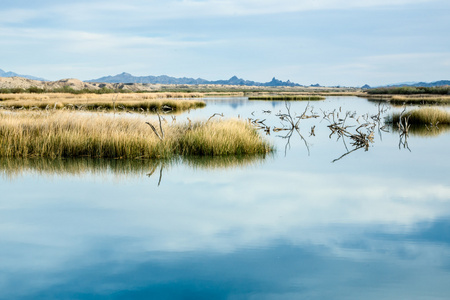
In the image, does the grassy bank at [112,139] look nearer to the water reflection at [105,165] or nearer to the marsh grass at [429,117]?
the water reflection at [105,165]

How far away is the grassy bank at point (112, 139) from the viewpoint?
14117 mm

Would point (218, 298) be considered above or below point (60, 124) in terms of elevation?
below

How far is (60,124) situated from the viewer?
49.4ft

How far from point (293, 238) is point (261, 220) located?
1.03m

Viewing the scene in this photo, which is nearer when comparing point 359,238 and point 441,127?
point 359,238

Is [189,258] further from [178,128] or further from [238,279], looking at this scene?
[178,128]

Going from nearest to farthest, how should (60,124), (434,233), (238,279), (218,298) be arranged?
(218,298) < (238,279) < (434,233) < (60,124)

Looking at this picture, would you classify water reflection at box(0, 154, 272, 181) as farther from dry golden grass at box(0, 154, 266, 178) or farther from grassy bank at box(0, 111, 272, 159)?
grassy bank at box(0, 111, 272, 159)

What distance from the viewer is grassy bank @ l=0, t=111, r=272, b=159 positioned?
556 inches

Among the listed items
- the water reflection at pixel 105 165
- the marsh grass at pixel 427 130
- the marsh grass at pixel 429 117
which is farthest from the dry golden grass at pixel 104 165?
the marsh grass at pixel 429 117

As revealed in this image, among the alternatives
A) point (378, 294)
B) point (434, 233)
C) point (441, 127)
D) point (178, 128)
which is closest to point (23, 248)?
point (378, 294)

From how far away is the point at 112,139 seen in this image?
1416 cm

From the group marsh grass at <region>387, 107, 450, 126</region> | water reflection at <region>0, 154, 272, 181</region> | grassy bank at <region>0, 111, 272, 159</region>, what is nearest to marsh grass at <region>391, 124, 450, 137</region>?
marsh grass at <region>387, 107, 450, 126</region>

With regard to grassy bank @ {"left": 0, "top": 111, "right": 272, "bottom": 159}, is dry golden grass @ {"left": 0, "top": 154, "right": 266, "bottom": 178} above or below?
below
